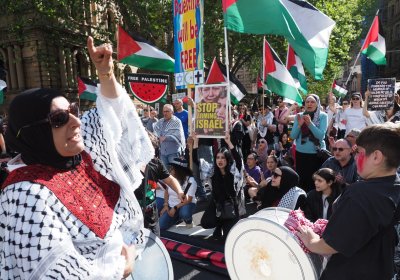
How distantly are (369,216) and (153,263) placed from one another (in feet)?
4.24

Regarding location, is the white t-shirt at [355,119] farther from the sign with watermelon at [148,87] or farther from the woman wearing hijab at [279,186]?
the sign with watermelon at [148,87]

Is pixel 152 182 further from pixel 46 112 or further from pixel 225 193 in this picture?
pixel 46 112

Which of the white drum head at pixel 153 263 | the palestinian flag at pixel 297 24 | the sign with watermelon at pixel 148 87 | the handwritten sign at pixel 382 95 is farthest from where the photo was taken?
the sign with watermelon at pixel 148 87

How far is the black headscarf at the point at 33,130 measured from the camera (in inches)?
51.1

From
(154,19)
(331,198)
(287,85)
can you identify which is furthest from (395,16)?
(331,198)

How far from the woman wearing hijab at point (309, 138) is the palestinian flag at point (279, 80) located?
757 millimetres

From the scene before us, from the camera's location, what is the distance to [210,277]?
11.8ft

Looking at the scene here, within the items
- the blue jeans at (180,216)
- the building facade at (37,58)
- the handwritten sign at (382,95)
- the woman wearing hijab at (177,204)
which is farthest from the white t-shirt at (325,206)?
the building facade at (37,58)

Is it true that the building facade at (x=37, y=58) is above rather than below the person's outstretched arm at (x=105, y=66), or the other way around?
above

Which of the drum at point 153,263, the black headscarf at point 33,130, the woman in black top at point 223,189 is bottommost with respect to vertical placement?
the woman in black top at point 223,189

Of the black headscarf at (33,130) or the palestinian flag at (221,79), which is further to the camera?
the palestinian flag at (221,79)

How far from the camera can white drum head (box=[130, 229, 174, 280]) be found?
6.75ft

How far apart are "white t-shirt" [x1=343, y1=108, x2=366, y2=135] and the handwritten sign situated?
1.23 ft

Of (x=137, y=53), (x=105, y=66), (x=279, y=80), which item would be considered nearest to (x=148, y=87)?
(x=137, y=53)
